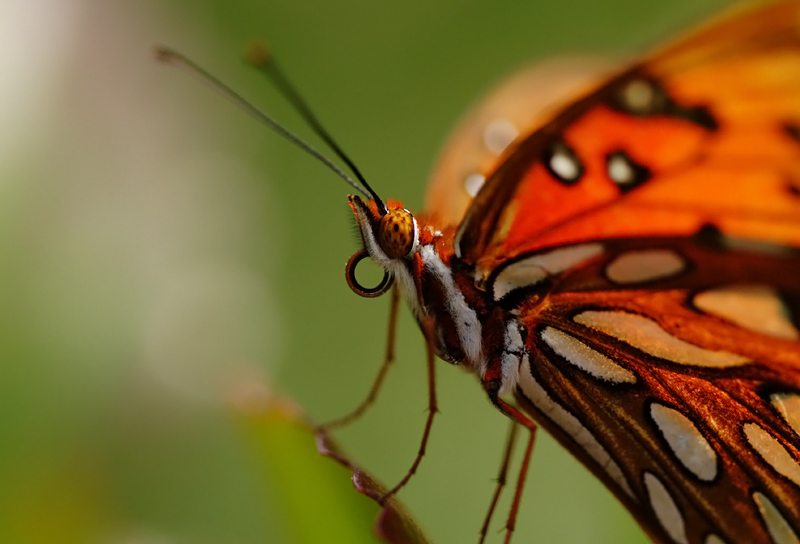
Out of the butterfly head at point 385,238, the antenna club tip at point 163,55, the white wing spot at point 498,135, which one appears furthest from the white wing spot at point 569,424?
the antenna club tip at point 163,55

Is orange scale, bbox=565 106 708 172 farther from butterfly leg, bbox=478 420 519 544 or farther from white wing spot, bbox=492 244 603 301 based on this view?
butterfly leg, bbox=478 420 519 544

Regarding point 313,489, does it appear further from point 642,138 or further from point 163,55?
point 163,55

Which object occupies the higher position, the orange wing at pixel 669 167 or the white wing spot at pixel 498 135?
the white wing spot at pixel 498 135

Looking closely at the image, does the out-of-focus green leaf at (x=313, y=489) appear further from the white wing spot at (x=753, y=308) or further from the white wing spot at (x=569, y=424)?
the white wing spot at (x=753, y=308)

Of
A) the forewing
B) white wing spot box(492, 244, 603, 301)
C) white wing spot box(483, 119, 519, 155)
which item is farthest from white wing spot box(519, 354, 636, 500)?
white wing spot box(483, 119, 519, 155)

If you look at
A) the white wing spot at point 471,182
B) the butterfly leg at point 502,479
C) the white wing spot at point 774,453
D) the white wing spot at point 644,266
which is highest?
the white wing spot at point 471,182

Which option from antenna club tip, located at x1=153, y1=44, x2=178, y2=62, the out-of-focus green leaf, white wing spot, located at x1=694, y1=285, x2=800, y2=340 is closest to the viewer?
the out-of-focus green leaf

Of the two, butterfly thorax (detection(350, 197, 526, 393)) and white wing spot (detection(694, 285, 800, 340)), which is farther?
butterfly thorax (detection(350, 197, 526, 393))
